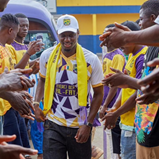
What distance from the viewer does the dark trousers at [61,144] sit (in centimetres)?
335

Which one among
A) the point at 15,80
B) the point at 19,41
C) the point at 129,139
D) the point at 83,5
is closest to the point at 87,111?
the point at 129,139

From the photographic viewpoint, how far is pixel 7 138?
5.69ft

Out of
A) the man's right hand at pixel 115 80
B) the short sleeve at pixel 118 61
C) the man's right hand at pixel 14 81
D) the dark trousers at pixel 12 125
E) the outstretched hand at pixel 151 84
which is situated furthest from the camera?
the short sleeve at pixel 118 61

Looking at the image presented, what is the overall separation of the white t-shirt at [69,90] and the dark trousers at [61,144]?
76 millimetres

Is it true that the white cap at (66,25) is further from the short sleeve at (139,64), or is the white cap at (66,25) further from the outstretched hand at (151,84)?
the outstretched hand at (151,84)

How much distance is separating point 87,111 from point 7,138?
1.85 m

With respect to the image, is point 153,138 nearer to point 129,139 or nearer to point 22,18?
point 129,139

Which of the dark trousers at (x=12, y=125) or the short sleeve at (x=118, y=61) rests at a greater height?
the short sleeve at (x=118, y=61)

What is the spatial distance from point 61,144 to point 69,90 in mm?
595

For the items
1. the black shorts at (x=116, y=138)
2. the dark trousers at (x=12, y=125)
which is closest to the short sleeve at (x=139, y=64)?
the black shorts at (x=116, y=138)

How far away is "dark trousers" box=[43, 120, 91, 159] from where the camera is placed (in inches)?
132

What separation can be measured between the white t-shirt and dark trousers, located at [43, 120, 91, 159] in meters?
0.08

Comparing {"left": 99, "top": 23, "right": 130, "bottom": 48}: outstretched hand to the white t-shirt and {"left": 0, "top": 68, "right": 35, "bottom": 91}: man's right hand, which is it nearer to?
{"left": 0, "top": 68, "right": 35, "bottom": 91}: man's right hand

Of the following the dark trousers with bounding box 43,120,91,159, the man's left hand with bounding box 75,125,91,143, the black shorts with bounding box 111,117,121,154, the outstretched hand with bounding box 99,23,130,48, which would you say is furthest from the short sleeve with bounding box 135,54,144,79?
the black shorts with bounding box 111,117,121,154
